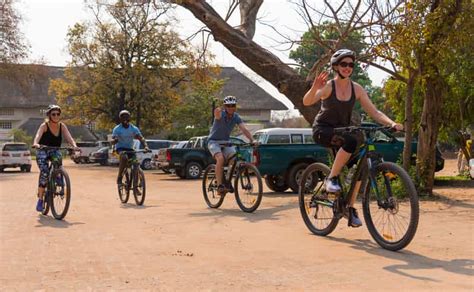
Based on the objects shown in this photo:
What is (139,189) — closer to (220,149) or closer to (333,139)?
(220,149)

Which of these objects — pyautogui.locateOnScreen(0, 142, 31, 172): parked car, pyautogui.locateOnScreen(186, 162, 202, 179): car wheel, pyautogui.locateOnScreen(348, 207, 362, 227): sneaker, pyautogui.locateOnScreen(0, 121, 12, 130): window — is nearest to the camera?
pyautogui.locateOnScreen(348, 207, 362, 227): sneaker

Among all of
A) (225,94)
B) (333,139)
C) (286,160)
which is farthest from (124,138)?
(225,94)

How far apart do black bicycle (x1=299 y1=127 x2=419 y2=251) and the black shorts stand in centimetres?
7

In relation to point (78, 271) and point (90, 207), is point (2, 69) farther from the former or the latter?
point (78, 271)

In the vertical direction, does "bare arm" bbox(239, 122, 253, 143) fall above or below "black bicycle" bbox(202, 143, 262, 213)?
above

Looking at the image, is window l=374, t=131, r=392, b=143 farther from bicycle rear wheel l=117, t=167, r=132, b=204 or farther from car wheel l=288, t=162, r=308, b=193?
bicycle rear wheel l=117, t=167, r=132, b=204

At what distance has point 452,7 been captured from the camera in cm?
1157

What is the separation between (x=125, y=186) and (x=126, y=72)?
33.2 metres

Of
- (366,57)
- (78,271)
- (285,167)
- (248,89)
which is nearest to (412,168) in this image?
(366,57)

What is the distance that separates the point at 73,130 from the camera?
7394 cm

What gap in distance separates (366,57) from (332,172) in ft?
17.9

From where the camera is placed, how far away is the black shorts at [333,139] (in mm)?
6957

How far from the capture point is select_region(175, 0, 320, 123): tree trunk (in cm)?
1479

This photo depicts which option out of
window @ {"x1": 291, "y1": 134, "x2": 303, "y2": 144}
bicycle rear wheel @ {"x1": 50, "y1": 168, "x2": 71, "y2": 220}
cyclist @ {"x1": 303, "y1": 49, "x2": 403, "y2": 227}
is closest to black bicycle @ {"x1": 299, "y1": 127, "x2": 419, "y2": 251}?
cyclist @ {"x1": 303, "y1": 49, "x2": 403, "y2": 227}
